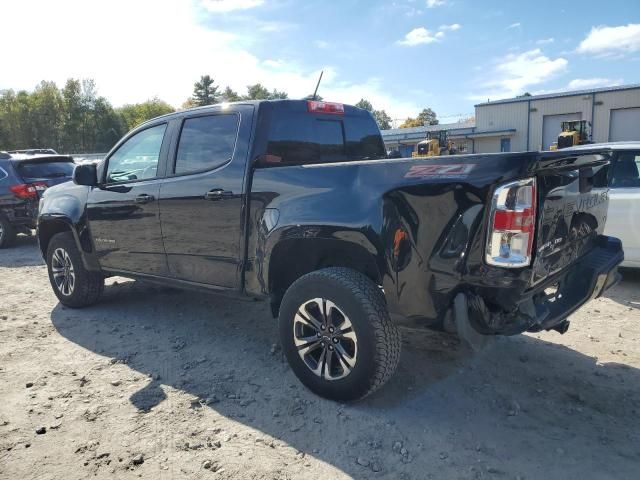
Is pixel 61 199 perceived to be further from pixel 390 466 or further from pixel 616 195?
pixel 616 195

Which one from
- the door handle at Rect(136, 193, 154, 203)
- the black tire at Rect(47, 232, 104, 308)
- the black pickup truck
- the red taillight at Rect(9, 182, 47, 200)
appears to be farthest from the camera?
the red taillight at Rect(9, 182, 47, 200)

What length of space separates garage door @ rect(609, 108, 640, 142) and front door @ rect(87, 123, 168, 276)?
37.8 meters

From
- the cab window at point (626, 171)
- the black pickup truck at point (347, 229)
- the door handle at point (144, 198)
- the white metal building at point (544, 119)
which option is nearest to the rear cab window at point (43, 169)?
the black pickup truck at point (347, 229)

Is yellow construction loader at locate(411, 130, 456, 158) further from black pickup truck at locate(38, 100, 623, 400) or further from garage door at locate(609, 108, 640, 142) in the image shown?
black pickup truck at locate(38, 100, 623, 400)

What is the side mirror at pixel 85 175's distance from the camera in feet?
15.6

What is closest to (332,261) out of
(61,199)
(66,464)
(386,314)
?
(386,314)

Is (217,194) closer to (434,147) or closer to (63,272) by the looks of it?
(63,272)

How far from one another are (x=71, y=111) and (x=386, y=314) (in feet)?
249

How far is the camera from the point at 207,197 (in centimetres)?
379

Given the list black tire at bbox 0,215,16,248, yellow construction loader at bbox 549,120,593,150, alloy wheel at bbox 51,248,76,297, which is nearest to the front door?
alloy wheel at bbox 51,248,76,297

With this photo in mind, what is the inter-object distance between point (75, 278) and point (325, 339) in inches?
130

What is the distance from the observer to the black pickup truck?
259 centimetres

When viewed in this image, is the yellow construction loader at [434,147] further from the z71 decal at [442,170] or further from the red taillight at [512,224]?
the red taillight at [512,224]

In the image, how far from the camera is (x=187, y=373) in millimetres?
3760
